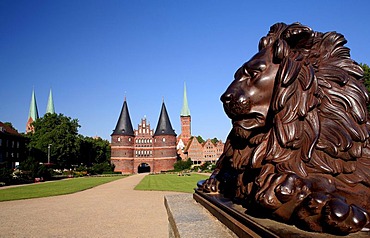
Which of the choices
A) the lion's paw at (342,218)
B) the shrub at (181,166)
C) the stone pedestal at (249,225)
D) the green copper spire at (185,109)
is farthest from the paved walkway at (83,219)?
the green copper spire at (185,109)

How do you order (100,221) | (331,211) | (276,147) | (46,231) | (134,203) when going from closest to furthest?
1. (331,211)
2. (276,147)
3. (46,231)
4. (100,221)
5. (134,203)

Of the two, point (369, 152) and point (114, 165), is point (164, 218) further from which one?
point (114, 165)

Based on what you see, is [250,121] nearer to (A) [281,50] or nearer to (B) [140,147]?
(A) [281,50]

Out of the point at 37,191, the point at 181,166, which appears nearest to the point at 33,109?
the point at 181,166

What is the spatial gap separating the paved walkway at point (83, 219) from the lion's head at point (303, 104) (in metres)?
6.83

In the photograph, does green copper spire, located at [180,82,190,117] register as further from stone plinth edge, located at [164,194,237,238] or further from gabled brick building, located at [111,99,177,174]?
stone plinth edge, located at [164,194,237,238]

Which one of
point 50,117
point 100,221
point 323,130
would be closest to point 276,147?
point 323,130

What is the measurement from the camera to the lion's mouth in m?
2.27

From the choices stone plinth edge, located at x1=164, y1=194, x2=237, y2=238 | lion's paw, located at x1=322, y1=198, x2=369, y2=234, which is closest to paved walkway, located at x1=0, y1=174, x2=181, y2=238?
stone plinth edge, located at x1=164, y1=194, x2=237, y2=238

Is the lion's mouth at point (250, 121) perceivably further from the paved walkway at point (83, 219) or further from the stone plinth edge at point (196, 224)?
the paved walkway at point (83, 219)

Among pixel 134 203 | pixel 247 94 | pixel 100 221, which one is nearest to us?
pixel 247 94

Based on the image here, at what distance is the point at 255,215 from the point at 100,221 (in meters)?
9.33

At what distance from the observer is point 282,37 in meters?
2.26

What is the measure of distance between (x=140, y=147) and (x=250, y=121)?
196 feet
